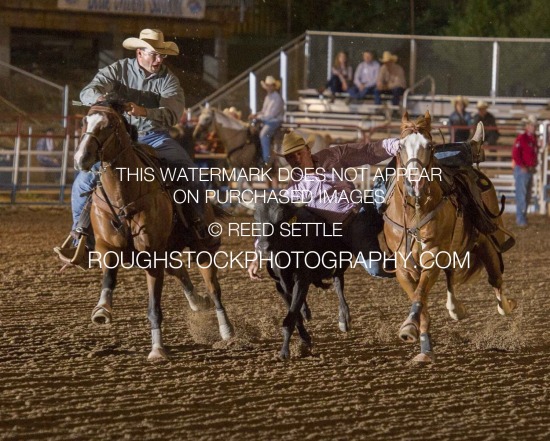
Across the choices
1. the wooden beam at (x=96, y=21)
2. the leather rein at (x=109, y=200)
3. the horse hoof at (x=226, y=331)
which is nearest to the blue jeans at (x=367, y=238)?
the horse hoof at (x=226, y=331)

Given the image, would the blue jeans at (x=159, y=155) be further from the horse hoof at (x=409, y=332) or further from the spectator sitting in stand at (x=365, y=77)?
the spectator sitting in stand at (x=365, y=77)

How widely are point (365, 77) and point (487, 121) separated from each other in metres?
3.01

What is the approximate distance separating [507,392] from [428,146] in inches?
58.3

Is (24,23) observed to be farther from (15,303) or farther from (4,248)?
(15,303)

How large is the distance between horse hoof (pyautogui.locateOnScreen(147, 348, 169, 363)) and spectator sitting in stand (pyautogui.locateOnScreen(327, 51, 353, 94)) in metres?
14.1

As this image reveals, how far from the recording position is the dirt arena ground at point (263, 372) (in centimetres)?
473

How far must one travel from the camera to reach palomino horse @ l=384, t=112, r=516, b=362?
6.07m

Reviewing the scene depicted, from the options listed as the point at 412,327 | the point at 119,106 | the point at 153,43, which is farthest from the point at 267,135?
the point at 412,327

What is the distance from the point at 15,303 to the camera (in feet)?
27.6

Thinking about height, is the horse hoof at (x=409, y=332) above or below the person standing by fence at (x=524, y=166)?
below

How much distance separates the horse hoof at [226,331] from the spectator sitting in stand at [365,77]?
527 inches

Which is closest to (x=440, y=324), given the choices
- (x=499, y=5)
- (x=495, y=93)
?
(x=495, y=93)

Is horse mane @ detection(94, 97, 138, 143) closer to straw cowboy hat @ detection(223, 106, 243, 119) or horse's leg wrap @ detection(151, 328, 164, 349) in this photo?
horse's leg wrap @ detection(151, 328, 164, 349)

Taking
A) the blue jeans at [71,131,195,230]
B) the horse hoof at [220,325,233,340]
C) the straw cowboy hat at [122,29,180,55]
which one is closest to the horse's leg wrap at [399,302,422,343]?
the horse hoof at [220,325,233,340]
